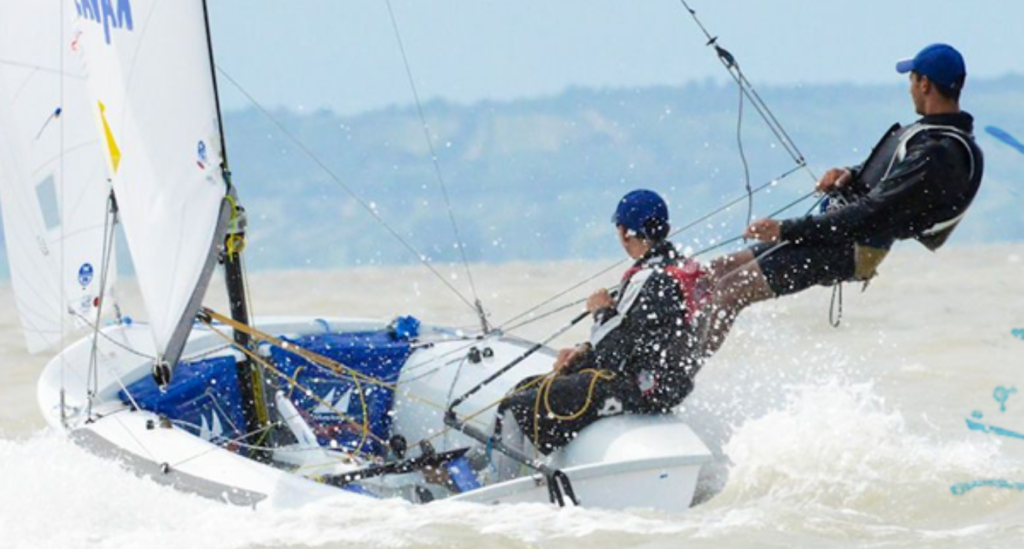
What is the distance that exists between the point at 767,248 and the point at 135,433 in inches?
66.2

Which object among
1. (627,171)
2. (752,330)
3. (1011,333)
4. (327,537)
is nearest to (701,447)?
(327,537)

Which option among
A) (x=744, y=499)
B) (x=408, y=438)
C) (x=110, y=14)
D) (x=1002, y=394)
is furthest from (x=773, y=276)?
(x=1002, y=394)

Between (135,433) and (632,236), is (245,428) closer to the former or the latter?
(135,433)

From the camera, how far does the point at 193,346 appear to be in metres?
5.66

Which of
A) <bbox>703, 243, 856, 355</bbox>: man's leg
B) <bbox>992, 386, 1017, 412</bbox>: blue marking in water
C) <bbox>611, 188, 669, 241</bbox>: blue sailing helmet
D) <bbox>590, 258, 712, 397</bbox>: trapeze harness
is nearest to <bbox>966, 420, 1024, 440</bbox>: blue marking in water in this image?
<bbox>992, 386, 1017, 412</bbox>: blue marking in water

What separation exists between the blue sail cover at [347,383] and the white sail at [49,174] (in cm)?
65

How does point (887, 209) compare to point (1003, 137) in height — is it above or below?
below

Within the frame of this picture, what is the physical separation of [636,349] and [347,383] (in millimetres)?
1285

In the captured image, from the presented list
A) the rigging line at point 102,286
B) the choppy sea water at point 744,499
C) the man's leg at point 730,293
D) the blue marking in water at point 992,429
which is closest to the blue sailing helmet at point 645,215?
the man's leg at point 730,293

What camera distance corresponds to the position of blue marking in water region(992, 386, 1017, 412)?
639cm

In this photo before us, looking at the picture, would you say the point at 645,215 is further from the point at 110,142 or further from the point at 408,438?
the point at 110,142

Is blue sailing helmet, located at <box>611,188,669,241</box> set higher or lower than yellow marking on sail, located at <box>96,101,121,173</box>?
lower

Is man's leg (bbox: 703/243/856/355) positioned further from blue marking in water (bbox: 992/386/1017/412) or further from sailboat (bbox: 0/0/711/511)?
blue marking in water (bbox: 992/386/1017/412)

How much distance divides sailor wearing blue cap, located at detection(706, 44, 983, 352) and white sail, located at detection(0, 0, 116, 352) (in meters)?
1.93
